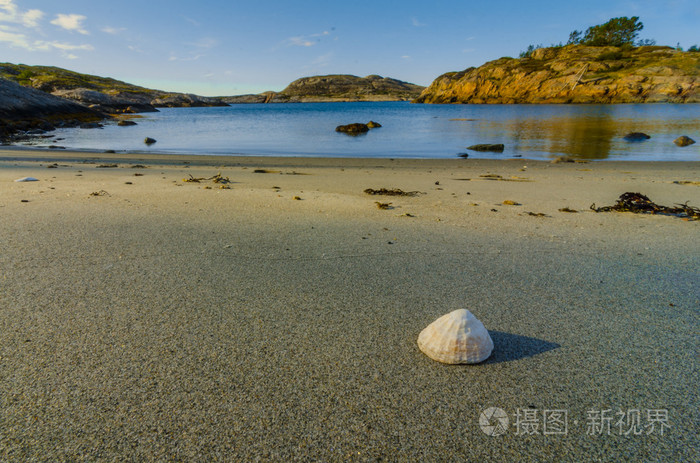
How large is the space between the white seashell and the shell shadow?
0.30 ft

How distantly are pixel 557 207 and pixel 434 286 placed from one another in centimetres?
372

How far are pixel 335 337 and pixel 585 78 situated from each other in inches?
4001

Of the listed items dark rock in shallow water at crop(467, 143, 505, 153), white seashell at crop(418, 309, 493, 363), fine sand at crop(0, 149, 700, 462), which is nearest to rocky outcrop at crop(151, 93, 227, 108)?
dark rock in shallow water at crop(467, 143, 505, 153)

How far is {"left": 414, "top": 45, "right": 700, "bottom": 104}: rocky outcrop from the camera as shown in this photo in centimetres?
7069

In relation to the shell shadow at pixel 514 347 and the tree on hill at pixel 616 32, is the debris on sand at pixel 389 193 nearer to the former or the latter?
the shell shadow at pixel 514 347

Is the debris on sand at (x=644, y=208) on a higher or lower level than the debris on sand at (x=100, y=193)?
lower

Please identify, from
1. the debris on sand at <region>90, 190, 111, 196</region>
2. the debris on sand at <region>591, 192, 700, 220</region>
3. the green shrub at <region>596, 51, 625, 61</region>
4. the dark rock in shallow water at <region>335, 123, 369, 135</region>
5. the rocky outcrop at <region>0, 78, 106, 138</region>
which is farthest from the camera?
the green shrub at <region>596, 51, 625, 61</region>

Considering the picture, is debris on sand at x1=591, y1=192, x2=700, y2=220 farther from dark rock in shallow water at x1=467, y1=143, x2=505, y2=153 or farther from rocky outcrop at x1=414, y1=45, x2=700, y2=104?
rocky outcrop at x1=414, y1=45, x2=700, y2=104

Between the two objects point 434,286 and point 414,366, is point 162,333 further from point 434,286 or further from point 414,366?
point 434,286

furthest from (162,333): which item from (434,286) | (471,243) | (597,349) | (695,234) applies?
(695,234)

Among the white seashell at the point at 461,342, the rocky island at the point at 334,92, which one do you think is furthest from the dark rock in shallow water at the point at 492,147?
the rocky island at the point at 334,92

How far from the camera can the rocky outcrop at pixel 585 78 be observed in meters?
70.7

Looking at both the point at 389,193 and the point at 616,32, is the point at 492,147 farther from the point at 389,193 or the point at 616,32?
the point at 616,32

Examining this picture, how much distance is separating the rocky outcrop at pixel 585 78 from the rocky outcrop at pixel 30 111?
9264cm
